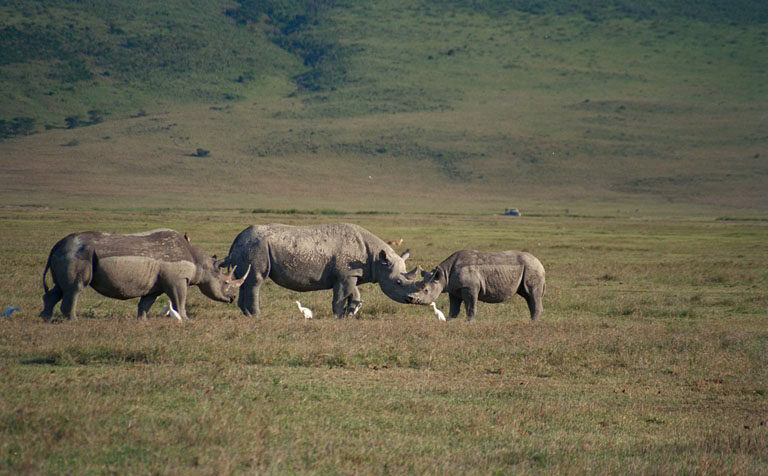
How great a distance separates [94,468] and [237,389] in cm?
268

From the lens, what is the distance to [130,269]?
13.3 metres

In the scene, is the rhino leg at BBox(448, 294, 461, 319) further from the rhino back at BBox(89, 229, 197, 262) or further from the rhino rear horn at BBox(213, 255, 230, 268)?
the rhino back at BBox(89, 229, 197, 262)

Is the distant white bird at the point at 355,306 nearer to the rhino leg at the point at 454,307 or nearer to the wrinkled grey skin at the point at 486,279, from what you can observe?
the wrinkled grey skin at the point at 486,279

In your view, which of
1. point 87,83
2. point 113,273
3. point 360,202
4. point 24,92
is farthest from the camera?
point 87,83

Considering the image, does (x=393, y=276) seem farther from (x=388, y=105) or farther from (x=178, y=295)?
(x=388, y=105)

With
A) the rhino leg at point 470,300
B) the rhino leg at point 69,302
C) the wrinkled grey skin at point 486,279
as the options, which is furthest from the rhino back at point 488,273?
the rhino leg at point 69,302

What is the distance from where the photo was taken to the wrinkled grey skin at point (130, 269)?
42.4 ft

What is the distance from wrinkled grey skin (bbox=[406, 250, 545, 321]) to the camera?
51.1ft

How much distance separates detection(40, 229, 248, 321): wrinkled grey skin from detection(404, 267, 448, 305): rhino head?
9.58ft

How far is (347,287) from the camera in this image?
604 inches

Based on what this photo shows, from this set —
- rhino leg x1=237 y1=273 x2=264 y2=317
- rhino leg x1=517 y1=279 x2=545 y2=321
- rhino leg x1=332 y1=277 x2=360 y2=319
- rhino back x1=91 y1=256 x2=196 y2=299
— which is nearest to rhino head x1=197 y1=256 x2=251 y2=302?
rhino leg x1=237 y1=273 x2=264 y2=317

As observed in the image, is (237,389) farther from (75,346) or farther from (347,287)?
(347,287)

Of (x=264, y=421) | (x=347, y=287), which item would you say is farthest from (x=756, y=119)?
(x=264, y=421)

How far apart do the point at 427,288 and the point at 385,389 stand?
18.0ft
